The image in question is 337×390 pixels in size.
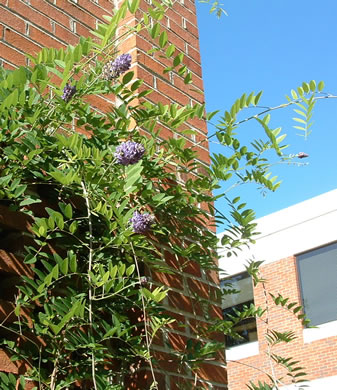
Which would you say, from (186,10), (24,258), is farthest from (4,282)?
(186,10)

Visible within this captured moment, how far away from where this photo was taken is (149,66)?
2.38 m

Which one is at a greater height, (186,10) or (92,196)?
(186,10)

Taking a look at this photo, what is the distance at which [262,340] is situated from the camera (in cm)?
1407

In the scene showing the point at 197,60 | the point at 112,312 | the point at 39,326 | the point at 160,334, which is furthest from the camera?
the point at 197,60

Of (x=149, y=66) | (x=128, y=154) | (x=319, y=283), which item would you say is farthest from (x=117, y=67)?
(x=319, y=283)

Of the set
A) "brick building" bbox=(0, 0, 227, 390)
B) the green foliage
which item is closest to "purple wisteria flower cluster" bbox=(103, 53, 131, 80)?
the green foliage

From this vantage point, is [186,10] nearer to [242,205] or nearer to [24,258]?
[242,205]

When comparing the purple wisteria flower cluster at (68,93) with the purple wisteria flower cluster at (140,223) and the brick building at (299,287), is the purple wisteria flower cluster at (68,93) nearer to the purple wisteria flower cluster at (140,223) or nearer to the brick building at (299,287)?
the purple wisteria flower cluster at (140,223)

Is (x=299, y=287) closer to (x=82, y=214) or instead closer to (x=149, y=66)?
(x=149, y=66)

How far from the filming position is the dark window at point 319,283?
13.5 meters

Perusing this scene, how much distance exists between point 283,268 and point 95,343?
13607 millimetres

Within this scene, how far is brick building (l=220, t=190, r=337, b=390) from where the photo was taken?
13.4 meters

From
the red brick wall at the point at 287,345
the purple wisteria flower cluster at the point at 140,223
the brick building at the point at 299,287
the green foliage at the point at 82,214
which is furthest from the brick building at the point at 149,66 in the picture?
the brick building at the point at 299,287

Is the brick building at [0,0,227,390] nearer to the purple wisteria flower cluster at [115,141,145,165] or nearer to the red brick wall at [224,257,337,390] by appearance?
the purple wisteria flower cluster at [115,141,145,165]
